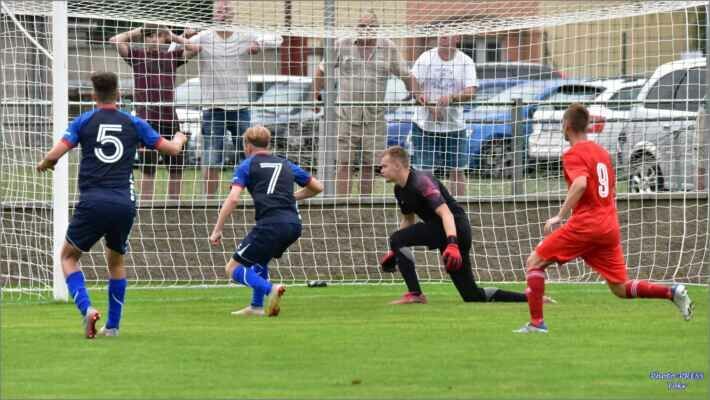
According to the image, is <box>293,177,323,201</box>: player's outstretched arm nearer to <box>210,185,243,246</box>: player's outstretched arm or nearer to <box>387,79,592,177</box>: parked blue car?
<box>210,185,243,246</box>: player's outstretched arm

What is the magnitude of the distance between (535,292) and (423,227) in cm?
249

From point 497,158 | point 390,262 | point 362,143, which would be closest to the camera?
point 390,262

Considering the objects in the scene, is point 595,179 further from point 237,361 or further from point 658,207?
point 658,207

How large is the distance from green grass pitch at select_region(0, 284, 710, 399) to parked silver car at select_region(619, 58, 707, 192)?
3.22m

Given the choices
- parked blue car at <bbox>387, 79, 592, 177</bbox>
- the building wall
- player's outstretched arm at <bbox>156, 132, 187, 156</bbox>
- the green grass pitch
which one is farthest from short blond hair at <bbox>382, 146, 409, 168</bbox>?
the building wall

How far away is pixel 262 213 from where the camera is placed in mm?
11094

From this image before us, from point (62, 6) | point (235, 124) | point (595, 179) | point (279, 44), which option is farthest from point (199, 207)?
point (595, 179)

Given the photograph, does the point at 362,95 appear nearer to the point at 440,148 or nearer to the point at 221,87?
the point at 440,148

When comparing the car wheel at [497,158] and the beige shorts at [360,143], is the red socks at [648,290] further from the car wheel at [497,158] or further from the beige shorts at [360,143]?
the beige shorts at [360,143]

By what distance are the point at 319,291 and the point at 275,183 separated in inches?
97.8

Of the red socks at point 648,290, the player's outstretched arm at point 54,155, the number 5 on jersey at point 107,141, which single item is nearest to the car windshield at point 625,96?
the red socks at point 648,290

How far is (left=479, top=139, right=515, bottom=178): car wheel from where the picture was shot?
599 inches

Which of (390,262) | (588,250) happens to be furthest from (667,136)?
(588,250)

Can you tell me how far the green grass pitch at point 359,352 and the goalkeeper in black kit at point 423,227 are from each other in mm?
231
